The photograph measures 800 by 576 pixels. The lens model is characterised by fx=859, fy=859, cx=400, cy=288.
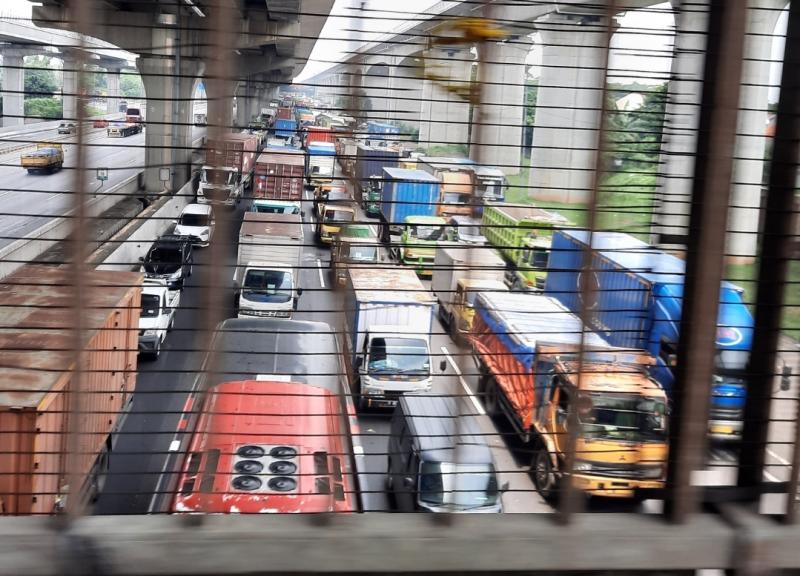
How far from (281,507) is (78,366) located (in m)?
2.40

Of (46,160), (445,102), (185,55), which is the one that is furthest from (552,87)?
(46,160)

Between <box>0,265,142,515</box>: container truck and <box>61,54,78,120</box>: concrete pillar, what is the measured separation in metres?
0.22

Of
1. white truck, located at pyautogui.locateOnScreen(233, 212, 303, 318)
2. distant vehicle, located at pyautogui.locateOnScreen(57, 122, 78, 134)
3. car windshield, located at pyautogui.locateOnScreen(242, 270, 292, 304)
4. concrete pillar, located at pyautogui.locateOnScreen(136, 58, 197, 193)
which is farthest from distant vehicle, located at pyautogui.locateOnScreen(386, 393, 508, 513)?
car windshield, located at pyautogui.locateOnScreen(242, 270, 292, 304)

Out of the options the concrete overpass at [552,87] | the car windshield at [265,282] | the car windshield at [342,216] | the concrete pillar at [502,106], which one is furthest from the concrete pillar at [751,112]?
the car windshield at [265,282]

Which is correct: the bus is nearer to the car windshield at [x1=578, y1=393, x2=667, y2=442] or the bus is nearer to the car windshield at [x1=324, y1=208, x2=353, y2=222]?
the car windshield at [x1=324, y1=208, x2=353, y2=222]

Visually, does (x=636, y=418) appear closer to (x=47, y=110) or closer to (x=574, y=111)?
(x=574, y=111)

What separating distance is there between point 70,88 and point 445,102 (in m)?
0.56

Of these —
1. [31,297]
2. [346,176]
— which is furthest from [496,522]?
[31,297]

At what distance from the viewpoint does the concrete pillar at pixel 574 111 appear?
1.34 metres

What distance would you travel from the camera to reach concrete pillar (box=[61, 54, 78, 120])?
1157mm

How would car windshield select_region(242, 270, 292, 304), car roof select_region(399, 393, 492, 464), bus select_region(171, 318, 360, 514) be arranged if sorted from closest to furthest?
bus select_region(171, 318, 360, 514) < car roof select_region(399, 393, 492, 464) < car windshield select_region(242, 270, 292, 304)

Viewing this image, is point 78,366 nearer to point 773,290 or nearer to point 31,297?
point 773,290

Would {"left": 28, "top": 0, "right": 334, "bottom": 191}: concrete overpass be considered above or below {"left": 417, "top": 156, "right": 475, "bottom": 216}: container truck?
above

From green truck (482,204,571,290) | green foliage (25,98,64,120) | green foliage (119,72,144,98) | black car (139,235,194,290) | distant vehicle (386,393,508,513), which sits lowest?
distant vehicle (386,393,508,513)
